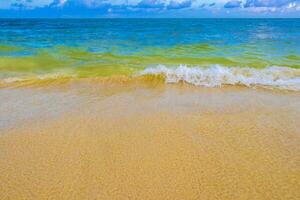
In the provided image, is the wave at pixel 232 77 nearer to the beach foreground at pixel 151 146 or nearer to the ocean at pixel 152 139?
the ocean at pixel 152 139

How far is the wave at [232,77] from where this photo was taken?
20.0ft

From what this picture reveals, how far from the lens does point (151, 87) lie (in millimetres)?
6051

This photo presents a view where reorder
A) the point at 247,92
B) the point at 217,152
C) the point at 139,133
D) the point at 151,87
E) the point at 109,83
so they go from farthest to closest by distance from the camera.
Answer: the point at 109,83
the point at 151,87
the point at 247,92
the point at 139,133
the point at 217,152

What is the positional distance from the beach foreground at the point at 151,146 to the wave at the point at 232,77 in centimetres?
71

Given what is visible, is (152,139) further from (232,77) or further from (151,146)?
(232,77)

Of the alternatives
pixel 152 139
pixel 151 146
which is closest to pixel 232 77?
pixel 152 139

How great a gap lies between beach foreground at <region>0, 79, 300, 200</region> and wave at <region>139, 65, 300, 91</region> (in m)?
0.71

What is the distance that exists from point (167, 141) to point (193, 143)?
295 millimetres

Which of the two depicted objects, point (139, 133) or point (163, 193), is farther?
point (139, 133)

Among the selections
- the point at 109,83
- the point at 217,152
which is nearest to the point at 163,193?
the point at 217,152

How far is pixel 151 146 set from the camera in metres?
3.30

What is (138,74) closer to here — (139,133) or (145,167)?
(139,133)

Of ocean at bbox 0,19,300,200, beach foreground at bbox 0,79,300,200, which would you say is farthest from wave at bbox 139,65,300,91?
beach foreground at bbox 0,79,300,200

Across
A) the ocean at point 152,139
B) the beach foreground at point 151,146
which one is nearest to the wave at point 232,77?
the ocean at point 152,139
